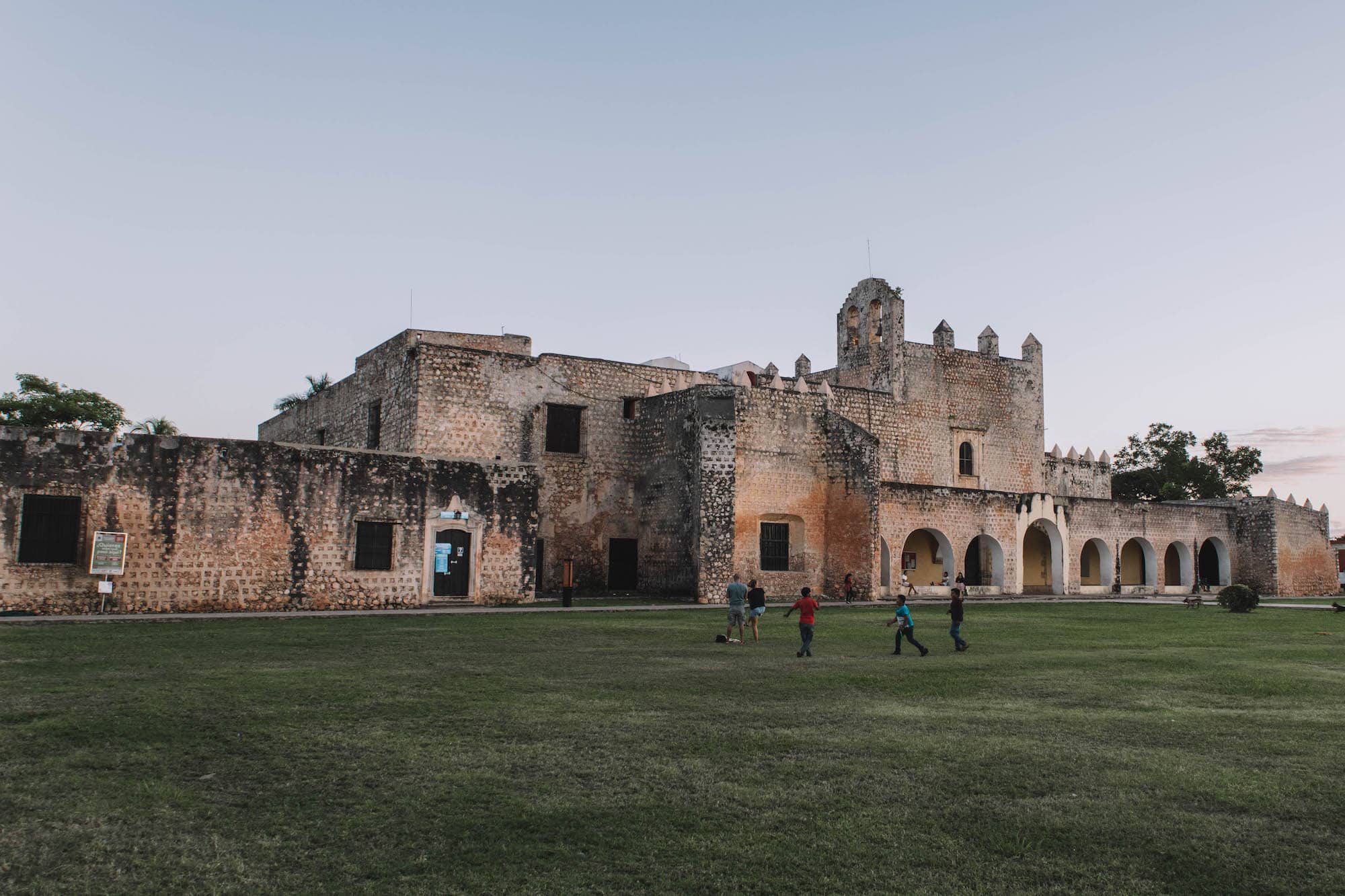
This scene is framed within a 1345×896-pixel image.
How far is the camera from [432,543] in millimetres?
21250

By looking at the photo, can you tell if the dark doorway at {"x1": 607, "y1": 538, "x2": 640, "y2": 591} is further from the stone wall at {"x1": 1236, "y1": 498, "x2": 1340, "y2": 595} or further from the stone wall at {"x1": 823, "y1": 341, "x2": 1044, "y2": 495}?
the stone wall at {"x1": 1236, "y1": 498, "x2": 1340, "y2": 595}

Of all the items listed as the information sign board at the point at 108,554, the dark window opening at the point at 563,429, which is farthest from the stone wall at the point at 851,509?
the information sign board at the point at 108,554

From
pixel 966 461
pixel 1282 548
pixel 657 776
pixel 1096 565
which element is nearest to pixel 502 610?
pixel 657 776

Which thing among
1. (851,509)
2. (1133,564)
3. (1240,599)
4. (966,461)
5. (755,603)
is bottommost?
(1240,599)

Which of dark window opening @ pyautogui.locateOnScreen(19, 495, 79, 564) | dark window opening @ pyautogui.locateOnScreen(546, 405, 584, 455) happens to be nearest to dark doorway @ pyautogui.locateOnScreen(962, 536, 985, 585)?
dark window opening @ pyautogui.locateOnScreen(546, 405, 584, 455)

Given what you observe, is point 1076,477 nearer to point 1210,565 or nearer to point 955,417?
point 1210,565

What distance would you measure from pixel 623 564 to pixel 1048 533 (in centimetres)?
1487

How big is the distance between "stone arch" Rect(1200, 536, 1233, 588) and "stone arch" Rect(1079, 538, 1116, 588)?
14.8 feet

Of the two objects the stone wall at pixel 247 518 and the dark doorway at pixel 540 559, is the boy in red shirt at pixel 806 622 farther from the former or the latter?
the dark doorway at pixel 540 559

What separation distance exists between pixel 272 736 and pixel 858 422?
1096 inches

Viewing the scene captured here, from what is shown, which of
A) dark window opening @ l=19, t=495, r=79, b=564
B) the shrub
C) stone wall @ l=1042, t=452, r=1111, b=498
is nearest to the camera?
dark window opening @ l=19, t=495, r=79, b=564

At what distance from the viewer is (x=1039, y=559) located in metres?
35.2

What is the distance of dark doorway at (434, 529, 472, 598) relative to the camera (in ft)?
70.3

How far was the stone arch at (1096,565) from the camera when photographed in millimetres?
33500
